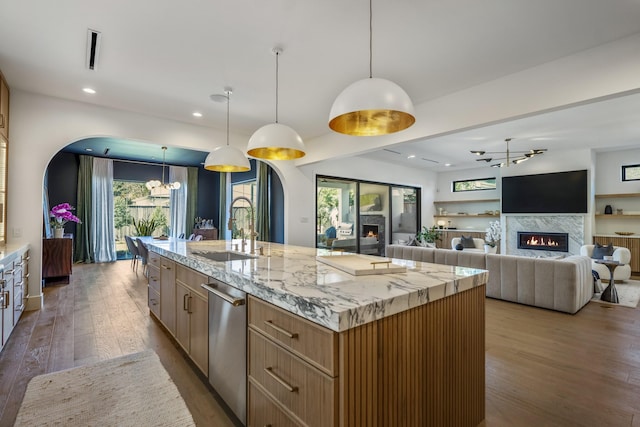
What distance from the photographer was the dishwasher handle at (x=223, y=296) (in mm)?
1611

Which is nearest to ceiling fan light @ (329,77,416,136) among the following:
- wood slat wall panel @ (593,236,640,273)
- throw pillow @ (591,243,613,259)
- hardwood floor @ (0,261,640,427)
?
hardwood floor @ (0,261,640,427)

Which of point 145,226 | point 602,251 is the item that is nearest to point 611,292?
point 602,251

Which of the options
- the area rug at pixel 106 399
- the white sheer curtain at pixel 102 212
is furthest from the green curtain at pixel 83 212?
the area rug at pixel 106 399

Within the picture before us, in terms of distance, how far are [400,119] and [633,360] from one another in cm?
289

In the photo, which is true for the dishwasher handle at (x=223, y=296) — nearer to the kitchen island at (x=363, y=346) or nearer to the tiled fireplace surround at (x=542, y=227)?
the kitchen island at (x=363, y=346)

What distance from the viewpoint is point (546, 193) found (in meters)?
7.40

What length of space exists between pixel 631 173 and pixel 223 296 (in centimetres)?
914

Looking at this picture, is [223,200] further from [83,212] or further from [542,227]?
[542,227]

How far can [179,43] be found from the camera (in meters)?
2.75

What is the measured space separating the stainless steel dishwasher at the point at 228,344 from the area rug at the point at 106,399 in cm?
27

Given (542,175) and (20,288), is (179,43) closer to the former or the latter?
(20,288)

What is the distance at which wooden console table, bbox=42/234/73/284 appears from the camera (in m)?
5.36

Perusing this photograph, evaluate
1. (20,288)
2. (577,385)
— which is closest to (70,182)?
(20,288)

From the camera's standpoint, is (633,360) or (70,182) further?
(70,182)
